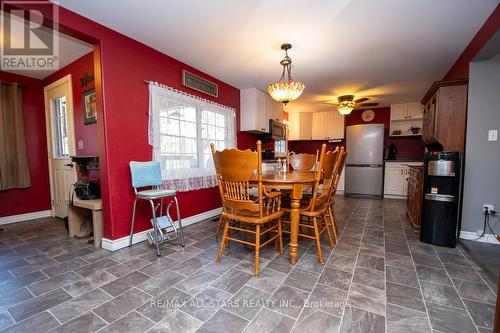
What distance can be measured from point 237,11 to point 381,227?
313cm

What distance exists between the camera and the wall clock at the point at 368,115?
580 cm

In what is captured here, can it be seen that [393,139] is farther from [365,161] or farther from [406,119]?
[365,161]

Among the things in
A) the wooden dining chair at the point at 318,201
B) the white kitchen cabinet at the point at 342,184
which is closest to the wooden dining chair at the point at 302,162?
the wooden dining chair at the point at 318,201

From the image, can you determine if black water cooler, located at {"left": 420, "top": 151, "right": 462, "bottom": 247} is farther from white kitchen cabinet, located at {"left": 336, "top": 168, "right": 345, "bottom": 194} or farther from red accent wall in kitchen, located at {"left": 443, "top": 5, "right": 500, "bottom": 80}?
white kitchen cabinet, located at {"left": 336, "top": 168, "right": 345, "bottom": 194}

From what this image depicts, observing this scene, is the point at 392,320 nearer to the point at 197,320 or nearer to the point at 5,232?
the point at 197,320

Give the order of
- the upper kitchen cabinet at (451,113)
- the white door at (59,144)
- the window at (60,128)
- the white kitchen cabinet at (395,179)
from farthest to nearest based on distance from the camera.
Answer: the white kitchen cabinet at (395,179) → the window at (60,128) → the white door at (59,144) → the upper kitchen cabinet at (451,113)

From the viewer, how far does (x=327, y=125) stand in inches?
235

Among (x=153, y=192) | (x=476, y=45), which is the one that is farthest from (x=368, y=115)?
(x=153, y=192)

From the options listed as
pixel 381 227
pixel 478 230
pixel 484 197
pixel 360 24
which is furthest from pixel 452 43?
pixel 381 227

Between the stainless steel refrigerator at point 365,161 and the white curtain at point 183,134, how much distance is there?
3330 millimetres

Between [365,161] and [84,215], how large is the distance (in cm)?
548

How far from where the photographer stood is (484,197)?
2459 millimetres

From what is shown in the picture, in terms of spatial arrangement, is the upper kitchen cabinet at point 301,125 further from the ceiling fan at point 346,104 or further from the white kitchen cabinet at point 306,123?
the ceiling fan at point 346,104
